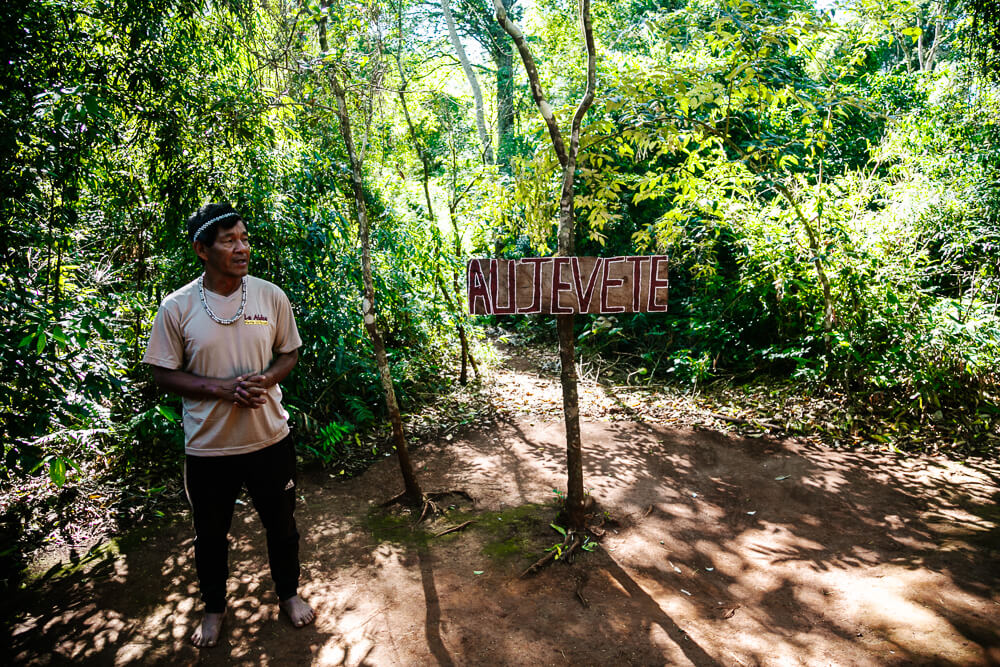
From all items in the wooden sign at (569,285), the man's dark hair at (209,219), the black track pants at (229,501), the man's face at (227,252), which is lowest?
the black track pants at (229,501)

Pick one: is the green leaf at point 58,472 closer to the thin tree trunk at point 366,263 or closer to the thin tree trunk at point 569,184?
the thin tree trunk at point 366,263

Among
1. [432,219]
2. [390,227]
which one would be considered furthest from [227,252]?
[432,219]

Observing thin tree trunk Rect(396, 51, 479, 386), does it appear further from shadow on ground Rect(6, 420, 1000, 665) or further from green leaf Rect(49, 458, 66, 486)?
green leaf Rect(49, 458, 66, 486)

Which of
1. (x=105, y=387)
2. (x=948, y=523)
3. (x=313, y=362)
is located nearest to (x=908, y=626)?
(x=948, y=523)

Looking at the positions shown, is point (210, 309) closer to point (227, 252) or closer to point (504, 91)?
point (227, 252)

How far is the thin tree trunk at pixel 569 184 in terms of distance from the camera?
2820mm

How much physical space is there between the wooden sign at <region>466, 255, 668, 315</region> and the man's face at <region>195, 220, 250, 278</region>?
1027mm

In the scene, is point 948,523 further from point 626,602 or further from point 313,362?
point 313,362

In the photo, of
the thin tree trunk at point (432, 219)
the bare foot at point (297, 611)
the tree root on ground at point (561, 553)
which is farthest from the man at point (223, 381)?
the thin tree trunk at point (432, 219)

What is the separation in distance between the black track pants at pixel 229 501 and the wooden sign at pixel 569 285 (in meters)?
1.15

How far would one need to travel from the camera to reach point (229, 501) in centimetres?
228

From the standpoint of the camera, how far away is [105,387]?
2.59 m

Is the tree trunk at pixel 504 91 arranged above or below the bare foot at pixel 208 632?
above

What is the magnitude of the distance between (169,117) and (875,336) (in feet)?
18.2
